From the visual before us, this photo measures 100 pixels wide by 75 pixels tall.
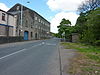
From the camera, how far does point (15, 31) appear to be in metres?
33.6

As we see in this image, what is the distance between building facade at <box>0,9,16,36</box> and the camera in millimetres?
26844

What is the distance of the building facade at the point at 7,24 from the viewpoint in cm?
2684

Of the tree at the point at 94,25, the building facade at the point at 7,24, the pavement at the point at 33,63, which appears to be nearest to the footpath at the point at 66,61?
the pavement at the point at 33,63

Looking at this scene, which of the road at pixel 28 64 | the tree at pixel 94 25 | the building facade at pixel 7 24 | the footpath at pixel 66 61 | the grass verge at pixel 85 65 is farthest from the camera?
the building facade at pixel 7 24

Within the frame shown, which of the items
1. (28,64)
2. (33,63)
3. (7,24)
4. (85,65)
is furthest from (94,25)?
(7,24)

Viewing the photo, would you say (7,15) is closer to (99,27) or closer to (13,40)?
(13,40)

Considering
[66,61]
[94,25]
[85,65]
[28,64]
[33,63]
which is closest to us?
[85,65]

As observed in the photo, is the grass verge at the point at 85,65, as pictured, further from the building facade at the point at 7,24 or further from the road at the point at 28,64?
the building facade at the point at 7,24

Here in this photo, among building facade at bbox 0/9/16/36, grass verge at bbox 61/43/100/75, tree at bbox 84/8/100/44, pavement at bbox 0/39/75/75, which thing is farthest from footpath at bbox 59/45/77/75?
building facade at bbox 0/9/16/36

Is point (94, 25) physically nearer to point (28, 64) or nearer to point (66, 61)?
point (66, 61)

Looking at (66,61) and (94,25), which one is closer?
(66,61)

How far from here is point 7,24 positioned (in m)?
29.0

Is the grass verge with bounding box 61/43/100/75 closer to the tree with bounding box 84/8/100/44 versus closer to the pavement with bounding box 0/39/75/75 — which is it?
the pavement with bounding box 0/39/75/75

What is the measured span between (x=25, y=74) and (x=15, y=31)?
29.9 meters
